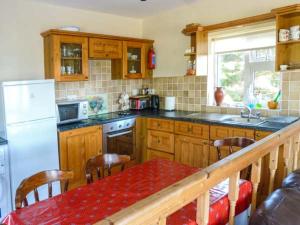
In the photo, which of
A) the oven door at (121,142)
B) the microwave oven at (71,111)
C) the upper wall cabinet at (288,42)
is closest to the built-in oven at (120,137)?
the oven door at (121,142)

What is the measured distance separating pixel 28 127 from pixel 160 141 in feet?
5.41

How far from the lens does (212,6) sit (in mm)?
3504

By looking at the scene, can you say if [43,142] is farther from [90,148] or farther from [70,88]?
[70,88]

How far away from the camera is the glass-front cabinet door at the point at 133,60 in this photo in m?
3.86

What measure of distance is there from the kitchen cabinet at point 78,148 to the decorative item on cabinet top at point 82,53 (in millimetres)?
676

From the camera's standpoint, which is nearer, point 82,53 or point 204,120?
point 204,120

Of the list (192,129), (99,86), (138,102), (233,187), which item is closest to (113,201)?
(233,187)

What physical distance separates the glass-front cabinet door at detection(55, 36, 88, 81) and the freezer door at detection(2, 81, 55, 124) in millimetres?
424

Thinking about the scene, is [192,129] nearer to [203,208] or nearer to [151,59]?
[151,59]

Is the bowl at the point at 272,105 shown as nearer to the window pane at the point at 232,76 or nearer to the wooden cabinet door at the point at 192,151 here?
the window pane at the point at 232,76

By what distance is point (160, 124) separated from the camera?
3572 mm

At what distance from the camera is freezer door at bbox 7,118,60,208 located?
259 centimetres

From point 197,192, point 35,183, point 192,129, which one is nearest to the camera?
point 197,192

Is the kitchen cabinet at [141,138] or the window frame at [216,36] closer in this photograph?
the window frame at [216,36]
